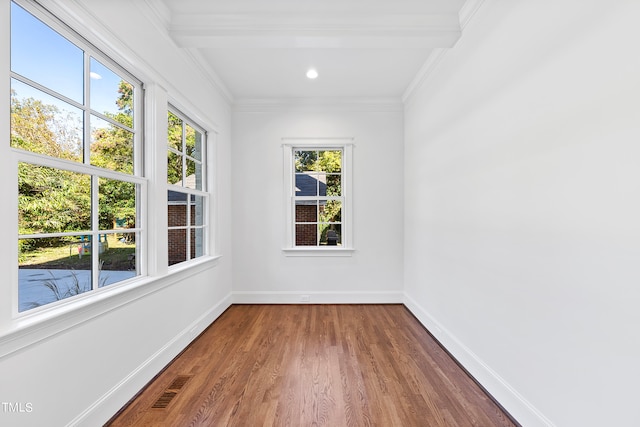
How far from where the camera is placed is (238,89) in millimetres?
3889

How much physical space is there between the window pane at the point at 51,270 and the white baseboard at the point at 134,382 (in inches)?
26.2

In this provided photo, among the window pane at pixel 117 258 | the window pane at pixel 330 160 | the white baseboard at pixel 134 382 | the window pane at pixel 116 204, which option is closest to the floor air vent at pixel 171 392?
the white baseboard at pixel 134 382

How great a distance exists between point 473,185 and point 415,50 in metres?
1.55

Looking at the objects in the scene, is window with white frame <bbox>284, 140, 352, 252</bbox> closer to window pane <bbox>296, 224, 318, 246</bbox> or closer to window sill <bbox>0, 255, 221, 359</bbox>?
window pane <bbox>296, 224, 318, 246</bbox>

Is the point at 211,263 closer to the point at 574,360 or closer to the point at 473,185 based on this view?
the point at 473,185

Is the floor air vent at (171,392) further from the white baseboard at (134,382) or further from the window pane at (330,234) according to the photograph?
the window pane at (330,234)

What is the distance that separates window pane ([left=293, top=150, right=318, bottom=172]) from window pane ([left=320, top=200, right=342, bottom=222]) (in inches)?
21.4

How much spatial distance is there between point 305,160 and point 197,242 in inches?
73.6

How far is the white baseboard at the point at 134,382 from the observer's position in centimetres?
170

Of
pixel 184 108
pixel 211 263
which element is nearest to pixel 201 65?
pixel 184 108

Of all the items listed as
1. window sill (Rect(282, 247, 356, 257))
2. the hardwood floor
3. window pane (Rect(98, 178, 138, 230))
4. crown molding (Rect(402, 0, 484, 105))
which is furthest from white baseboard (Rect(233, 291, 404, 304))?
crown molding (Rect(402, 0, 484, 105))

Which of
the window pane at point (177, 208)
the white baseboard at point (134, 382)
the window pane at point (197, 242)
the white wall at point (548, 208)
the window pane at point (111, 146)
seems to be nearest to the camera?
the white wall at point (548, 208)

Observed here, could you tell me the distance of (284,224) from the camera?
13.9 ft

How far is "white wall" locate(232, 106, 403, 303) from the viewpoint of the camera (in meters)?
4.22
